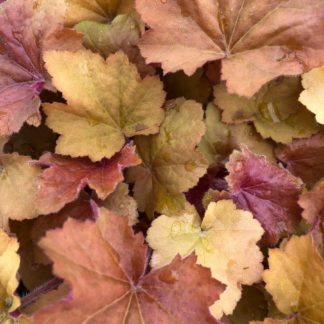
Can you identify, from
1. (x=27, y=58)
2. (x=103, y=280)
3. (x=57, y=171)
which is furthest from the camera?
(x=27, y=58)

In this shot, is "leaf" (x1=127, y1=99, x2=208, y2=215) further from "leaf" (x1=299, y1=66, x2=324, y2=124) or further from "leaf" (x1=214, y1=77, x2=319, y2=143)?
"leaf" (x1=299, y1=66, x2=324, y2=124)

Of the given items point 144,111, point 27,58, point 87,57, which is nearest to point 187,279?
point 144,111

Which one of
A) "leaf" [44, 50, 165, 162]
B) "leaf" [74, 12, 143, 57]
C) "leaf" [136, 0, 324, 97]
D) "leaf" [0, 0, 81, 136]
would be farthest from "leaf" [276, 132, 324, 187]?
"leaf" [0, 0, 81, 136]

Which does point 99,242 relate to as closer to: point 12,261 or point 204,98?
point 12,261

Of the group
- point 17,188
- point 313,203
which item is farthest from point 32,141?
point 313,203

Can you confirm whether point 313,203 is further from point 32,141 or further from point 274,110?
point 32,141

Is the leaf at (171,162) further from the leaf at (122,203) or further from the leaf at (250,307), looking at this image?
the leaf at (250,307)
